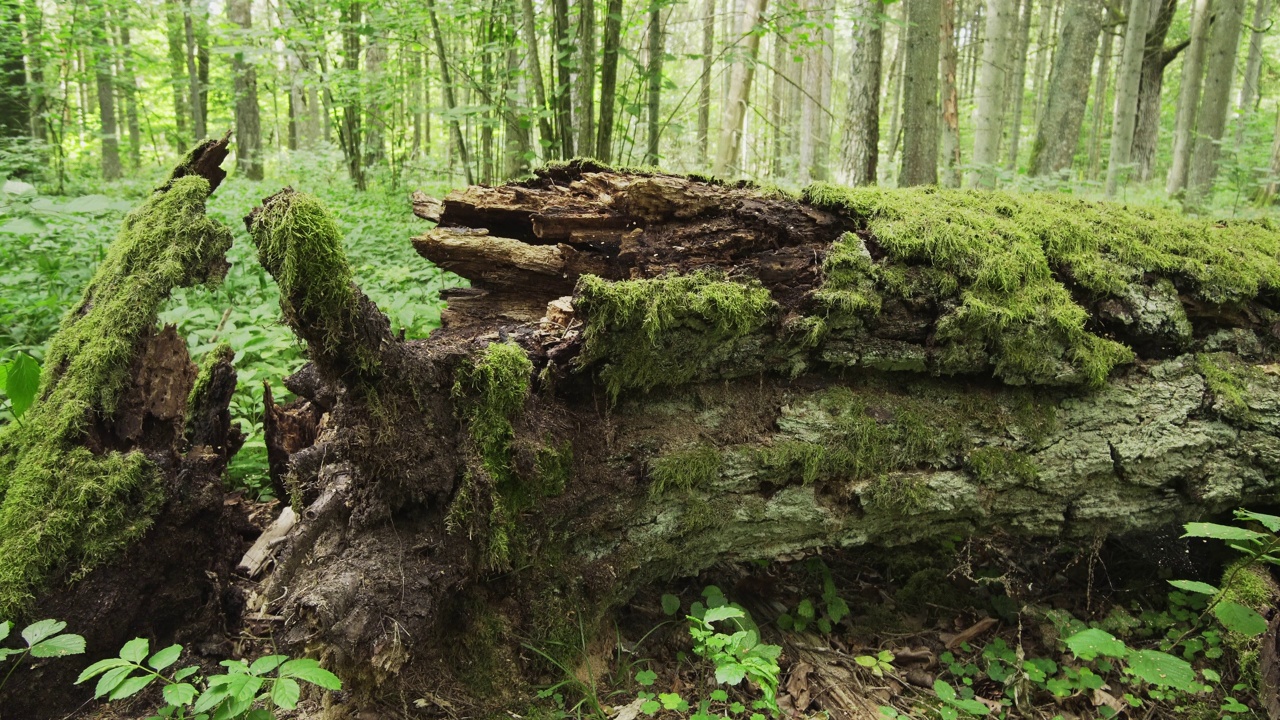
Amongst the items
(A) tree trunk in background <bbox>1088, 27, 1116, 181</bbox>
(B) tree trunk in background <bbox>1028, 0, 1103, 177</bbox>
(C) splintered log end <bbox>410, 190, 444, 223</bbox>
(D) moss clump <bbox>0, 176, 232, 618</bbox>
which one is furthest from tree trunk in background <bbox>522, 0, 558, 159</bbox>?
(A) tree trunk in background <bbox>1088, 27, 1116, 181</bbox>

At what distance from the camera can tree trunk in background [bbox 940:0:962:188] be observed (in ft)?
26.8

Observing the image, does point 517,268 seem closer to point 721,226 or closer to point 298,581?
point 721,226

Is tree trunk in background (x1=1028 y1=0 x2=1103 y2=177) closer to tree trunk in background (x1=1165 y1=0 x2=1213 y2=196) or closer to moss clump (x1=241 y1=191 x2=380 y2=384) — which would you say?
tree trunk in background (x1=1165 y1=0 x2=1213 y2=196)

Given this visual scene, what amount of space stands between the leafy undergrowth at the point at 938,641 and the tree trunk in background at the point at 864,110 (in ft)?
14.7

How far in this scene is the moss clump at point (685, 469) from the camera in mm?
2346

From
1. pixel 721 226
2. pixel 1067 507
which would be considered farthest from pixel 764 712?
pixel 721 226

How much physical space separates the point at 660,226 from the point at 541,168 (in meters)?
0.66

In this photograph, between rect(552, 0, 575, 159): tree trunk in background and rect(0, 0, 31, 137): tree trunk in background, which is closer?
rect(552, 0, 575, 159): tree trunk in background

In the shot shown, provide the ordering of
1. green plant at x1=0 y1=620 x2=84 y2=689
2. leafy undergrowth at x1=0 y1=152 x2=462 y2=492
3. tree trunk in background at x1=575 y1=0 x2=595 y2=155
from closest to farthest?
green plant at x1=0 y1=620 x2=84 y2=689 < leafy undergrowth at x1=0 y1=152 x2=462 y2=492 < tree trunk in background at x1=575 y1=0 x2=595 y2=155

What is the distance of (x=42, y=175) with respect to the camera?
26.8 ft

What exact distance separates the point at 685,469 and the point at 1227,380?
2313mm

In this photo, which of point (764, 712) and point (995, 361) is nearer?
point (764, 712)

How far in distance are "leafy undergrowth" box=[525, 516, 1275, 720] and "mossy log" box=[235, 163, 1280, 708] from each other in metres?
0.24

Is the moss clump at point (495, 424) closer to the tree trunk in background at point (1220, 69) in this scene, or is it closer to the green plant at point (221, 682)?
the green plant at point (221, 682)
